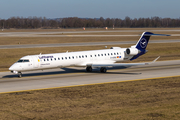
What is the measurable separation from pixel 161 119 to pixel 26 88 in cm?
1408

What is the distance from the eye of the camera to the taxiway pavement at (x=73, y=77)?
1053 inches

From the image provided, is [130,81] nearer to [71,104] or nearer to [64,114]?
[71,104]

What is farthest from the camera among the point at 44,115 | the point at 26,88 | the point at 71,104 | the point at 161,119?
the point at 26,88

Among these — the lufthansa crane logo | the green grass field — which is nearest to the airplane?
the lufthansa crane logo

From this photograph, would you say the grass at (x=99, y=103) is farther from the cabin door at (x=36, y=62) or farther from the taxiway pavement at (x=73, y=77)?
the cabin door at (x=36, y=62)

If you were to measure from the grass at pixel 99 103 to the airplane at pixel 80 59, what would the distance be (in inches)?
269

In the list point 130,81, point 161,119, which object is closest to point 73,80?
point 130,81

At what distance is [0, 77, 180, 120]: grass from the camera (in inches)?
663

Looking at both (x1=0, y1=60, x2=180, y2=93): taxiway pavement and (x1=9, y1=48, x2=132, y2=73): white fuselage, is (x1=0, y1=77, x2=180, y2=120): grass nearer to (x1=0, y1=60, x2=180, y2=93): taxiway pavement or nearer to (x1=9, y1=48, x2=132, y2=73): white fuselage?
(x1=0, y1=60, x2=180, y2=93): taxiway pavement

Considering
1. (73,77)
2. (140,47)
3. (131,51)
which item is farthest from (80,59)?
(140,47)

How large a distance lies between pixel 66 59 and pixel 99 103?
43.7 feet

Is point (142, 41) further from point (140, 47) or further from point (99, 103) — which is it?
point (99, 103)

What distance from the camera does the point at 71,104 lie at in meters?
19.6

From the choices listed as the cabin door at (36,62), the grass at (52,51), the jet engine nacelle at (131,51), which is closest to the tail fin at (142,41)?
the jet engine nacelle at (131,51)
